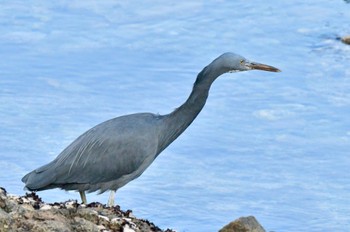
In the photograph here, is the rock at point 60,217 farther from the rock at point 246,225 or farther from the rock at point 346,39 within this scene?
the rock at point 346,39

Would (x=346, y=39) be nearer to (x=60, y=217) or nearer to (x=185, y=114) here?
(x=185, y=114)

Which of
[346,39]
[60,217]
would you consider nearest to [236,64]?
[60,217]

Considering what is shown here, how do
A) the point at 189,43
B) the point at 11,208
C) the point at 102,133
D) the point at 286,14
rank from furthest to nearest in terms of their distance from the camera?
the point at 286,14 → the point at 189,43 → the point at 102,133 → the point at 11,208

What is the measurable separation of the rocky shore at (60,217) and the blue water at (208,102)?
91.3 inches

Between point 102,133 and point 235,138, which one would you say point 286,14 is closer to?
point 235,138

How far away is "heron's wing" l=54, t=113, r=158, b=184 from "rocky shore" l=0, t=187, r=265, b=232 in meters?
1.15

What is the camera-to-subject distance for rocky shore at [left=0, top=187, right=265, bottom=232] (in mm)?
6539

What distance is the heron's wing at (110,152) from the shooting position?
28.0ft

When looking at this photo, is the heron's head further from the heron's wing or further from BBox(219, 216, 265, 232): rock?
BBox(219, 216, 265, 232): rock

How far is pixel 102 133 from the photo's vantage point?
859 centimetres

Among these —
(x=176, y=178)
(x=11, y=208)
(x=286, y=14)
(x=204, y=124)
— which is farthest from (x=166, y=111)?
(x=11, y=208)

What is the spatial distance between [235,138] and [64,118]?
148 cm

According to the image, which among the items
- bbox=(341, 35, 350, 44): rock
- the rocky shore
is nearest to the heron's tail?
the rocky shore

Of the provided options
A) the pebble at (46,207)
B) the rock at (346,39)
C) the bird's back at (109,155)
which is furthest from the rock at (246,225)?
the rock at (346,39)
